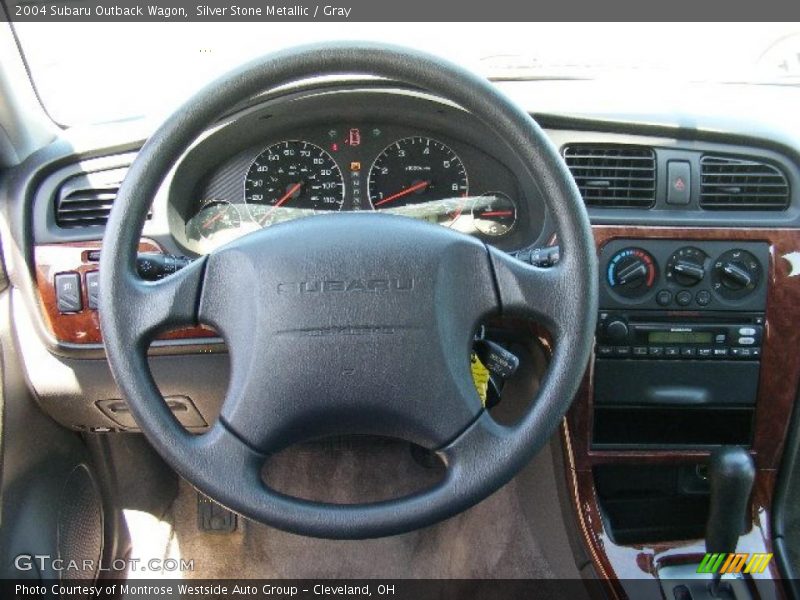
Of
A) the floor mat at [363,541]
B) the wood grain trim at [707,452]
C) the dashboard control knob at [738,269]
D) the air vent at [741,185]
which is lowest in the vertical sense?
the floor mat at [363,541]

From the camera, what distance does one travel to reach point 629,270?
→ 1.83 m

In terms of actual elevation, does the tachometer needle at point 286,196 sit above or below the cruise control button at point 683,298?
above

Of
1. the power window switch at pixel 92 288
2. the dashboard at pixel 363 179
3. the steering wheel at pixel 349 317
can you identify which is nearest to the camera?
the steering wheel at pixel 349 317

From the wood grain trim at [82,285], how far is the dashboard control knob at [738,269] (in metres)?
1.10

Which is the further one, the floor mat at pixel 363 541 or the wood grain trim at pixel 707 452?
the floor mat at pixel 363 541

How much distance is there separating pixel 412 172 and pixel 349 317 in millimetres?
726

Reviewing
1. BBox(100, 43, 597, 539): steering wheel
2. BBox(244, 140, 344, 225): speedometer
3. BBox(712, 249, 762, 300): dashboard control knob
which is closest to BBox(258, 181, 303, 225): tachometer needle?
BBox(244, 140, 344, 225): speedometer

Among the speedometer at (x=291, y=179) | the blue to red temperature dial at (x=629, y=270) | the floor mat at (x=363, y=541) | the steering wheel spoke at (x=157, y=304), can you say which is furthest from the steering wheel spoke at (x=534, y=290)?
the floor mat at (x=363, y=541)

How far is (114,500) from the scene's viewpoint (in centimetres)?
226

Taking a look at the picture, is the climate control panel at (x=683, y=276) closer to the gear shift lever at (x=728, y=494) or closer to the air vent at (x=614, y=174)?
the air vent at (x=614, y=174)

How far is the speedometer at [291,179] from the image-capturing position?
1896 millimetres

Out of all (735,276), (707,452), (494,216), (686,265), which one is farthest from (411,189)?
(707,452)

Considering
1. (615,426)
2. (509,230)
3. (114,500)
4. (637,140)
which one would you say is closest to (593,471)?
(615,426)
